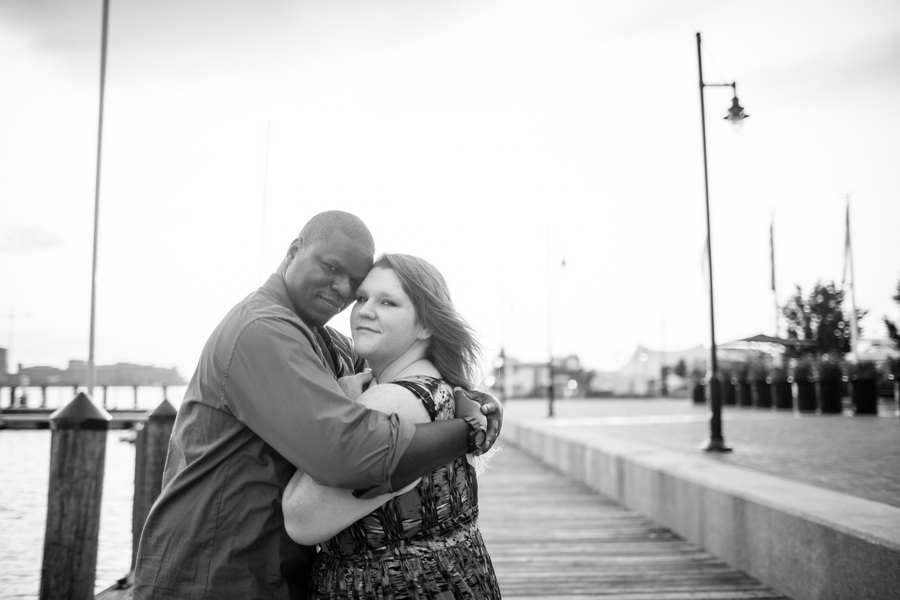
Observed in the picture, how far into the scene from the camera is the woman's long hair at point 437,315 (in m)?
2.39

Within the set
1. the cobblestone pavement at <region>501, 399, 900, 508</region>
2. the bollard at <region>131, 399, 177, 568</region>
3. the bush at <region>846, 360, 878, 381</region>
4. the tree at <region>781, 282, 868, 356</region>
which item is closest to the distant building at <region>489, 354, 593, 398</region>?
the tree at <region>781, 282, 868, 356</region>

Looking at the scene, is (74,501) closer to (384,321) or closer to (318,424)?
(384,321)

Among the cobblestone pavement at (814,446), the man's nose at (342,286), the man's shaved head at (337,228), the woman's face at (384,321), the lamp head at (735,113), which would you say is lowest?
the cobblestone pavement at (814,446)

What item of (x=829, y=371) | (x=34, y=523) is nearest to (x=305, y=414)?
(x=34, y=523)

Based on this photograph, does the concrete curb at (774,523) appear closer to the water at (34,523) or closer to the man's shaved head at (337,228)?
the man's shaved head at (337,228)

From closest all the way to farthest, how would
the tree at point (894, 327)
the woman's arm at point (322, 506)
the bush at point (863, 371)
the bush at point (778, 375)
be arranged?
1. the woman's arm at point (322, 506)
2. the bush at point (863, 371)
3. the bush at point (778, 375)
4. the tree at point (894, 327)

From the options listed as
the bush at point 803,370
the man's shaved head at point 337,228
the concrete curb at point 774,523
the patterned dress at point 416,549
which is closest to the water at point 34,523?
the man's shaved head at point 337,228

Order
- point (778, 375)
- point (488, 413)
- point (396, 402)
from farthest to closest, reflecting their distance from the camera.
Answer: point (778, 375) → point (488, 413) → point (396, 402)

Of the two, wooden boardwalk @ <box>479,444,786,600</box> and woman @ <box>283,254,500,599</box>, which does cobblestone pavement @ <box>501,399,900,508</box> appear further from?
woman @ <box>283,254,500,599</box>

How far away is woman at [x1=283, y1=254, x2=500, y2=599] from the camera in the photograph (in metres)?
2.02

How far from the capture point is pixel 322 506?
1965 millimetres

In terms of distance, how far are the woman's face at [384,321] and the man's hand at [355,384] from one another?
0.09 m

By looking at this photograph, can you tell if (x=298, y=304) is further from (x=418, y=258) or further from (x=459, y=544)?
(x=459, y=544)

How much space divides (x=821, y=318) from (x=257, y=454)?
132 ft
